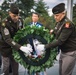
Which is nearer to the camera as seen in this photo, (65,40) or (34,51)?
(65,40)

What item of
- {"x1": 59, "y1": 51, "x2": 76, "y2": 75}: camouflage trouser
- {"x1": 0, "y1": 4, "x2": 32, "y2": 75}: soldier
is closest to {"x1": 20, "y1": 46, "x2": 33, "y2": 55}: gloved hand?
{"x1": 0, "y1": 4, "x2": 32, "y2": 75}: soldier

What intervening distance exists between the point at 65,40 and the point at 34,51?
532 mm

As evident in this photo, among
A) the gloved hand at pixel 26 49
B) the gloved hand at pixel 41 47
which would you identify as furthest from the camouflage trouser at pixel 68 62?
the gloved hand at pixel 26 49

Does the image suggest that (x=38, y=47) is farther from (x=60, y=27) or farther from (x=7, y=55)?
(x=7, y=55)

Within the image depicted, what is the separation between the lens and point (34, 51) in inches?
164

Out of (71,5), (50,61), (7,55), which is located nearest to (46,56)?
(50,61)

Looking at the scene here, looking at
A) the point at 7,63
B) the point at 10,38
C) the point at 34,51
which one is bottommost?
the point at 7,63

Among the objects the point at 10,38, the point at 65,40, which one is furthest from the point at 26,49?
the point at 65,40

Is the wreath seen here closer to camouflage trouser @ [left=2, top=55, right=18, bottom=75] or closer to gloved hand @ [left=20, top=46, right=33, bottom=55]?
gloved hand @ [left=20, top=46, right=33, bottom=55]

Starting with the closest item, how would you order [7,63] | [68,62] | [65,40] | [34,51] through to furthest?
[65,40] → [68,62] → [34,51] → [7,63]

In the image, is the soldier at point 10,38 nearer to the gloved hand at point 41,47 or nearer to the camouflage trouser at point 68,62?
the gloved hand at point 41,47

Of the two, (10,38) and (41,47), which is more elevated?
(10,38)

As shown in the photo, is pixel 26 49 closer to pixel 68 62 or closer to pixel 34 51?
pixel 34 51

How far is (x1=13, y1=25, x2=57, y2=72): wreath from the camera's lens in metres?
4.14
